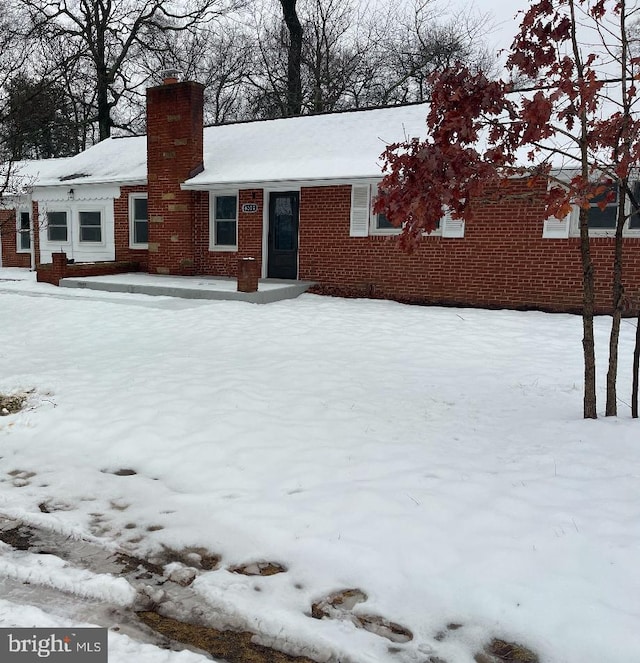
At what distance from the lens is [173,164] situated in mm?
14516

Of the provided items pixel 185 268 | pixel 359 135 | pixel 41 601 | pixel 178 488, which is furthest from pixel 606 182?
pixel 185 268

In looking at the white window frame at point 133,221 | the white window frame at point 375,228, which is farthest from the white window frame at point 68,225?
the white window frame at point 375,228

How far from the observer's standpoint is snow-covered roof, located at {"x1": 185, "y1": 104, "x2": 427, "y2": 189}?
12582mm

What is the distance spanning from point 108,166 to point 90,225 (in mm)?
1877

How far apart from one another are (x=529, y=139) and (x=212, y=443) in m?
3.26

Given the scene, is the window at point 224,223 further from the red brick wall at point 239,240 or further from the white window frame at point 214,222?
the red brick wall at point 239,240

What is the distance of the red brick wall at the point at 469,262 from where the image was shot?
10.9 m

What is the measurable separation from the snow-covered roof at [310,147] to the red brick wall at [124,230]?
2.51 m

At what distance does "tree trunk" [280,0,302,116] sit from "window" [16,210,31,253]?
12.5 m

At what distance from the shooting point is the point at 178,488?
390cm

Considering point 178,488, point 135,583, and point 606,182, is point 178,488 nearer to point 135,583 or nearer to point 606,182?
point 135,583

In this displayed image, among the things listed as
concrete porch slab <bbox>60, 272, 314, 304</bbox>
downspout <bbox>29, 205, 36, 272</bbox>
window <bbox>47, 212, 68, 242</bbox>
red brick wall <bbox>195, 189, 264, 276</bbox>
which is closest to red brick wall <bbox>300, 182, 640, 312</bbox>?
concrete porch slab <bbox>60, 272, 314, 304</bbox>

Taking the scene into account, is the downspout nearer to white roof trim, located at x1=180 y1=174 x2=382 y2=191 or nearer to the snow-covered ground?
white roof trim, located at x1=180 y1=174 x2=382 y2=191

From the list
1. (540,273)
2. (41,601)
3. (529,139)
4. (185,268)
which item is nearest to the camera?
(41,601)
